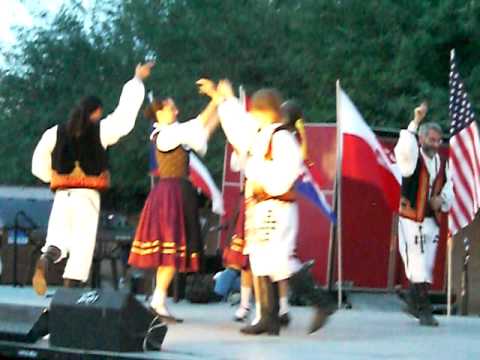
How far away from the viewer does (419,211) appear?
29.5 ft

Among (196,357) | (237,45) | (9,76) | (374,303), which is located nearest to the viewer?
(196,357)

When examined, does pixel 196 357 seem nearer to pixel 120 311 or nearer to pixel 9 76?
pixel 120 311

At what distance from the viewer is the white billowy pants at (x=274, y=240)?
7504mm

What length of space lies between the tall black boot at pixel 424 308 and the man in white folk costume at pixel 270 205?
5.34 ft

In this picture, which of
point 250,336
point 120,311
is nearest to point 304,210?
point 250,336

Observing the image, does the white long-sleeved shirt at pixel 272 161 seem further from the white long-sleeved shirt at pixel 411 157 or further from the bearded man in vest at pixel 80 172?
the white long-sleeved shirt at pixel 411 157

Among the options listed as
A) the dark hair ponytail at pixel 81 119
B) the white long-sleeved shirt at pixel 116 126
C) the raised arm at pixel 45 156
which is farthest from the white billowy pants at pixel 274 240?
the raised arm at pixel 45 156

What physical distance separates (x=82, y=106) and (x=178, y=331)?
1603 mm

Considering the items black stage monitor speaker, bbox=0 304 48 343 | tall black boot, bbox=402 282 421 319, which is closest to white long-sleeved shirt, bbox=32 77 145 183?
black stage monitor speaker, bbox=0 304 48 343

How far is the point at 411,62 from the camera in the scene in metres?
14.0

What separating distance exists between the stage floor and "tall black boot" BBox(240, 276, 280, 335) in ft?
0.27

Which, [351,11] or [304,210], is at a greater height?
[351,11]

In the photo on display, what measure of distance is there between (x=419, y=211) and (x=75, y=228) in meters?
2.49

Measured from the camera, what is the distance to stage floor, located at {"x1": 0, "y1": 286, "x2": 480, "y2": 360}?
21.9 feet
